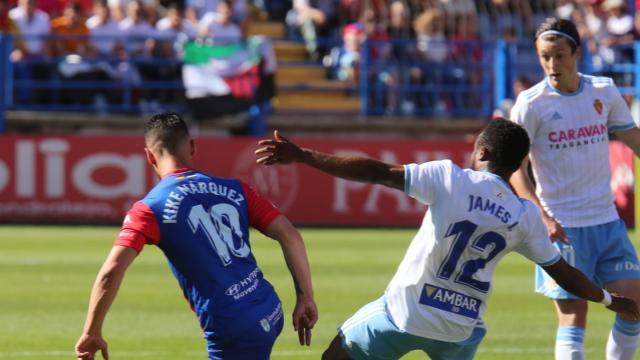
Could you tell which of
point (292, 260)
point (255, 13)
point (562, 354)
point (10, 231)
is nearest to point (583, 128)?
point (562, 354)

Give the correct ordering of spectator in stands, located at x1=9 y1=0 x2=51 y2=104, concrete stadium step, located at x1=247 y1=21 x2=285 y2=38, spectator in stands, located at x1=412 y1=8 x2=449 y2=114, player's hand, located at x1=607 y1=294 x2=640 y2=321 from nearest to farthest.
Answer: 1. player's hand, located at x1=607 y1=294 x2=640 y2=321
2. spectator in stands, located at x1=9 y1=0 x2=51 y2=104
3. spectator in stands, located at x1=412 y1=8 x2=449 y2=114
4. concrete stadium step, located at x1=247 y1=21 x2=285 y2=38

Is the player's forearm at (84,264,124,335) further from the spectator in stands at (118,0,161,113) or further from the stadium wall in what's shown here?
the spectator in stands at (118,0,161,113)

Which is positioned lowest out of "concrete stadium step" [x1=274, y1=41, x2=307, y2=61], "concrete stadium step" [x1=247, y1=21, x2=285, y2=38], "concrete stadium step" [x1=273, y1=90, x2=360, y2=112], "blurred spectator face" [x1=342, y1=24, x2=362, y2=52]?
"concrete stadium step" [x1=273, y1=90, x2=360, y2=112]

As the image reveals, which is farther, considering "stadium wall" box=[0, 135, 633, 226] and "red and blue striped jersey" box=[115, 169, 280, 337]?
"stadium wall" box=[0, 135, 633, 226]

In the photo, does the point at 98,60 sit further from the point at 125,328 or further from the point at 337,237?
the point at 125,328

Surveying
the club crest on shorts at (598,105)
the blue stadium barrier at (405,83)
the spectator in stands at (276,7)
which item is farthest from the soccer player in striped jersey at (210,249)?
the spectator in stands at (276,7)

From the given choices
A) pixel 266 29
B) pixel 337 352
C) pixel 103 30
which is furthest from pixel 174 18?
pixel 337 352

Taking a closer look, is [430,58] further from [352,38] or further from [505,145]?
[505,145]

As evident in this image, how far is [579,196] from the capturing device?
8.27 m

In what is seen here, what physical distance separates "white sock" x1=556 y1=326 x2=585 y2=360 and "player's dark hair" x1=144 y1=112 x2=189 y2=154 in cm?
298

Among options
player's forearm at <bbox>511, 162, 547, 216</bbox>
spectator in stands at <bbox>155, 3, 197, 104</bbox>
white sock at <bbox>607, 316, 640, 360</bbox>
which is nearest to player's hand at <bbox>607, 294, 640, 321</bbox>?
player's forearm at <bbox>511, 162, 547, 216</bbox>

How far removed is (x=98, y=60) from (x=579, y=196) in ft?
48.3

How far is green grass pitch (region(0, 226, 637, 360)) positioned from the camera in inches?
403

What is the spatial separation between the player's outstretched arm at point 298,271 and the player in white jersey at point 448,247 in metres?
0.33
